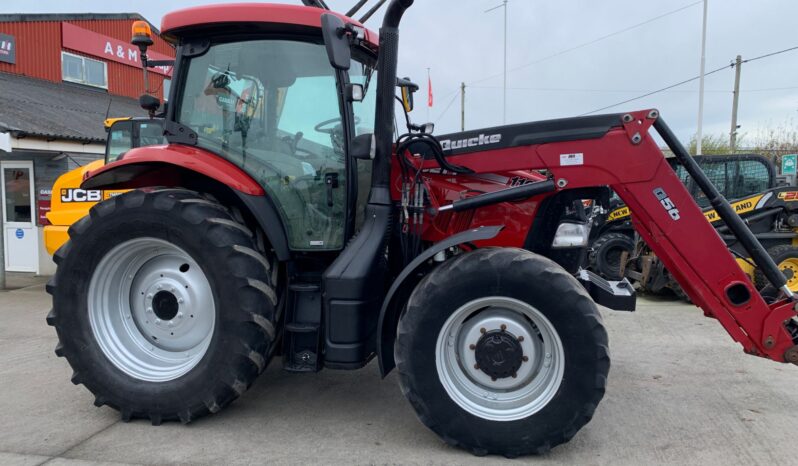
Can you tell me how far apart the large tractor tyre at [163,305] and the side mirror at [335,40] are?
3.88 feet

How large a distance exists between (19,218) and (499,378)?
34.7ft

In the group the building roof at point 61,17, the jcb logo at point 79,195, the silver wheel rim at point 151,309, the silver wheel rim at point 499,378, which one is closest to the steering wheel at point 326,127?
the silver wheel rim at point 151,309

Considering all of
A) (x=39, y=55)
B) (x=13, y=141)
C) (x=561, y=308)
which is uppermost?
(x=39, y=55)

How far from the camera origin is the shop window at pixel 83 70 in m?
16.1

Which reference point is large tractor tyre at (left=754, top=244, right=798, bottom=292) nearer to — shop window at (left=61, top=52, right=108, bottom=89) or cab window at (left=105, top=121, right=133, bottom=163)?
cab window at (left=105, top=121, right=133, bottom=163)

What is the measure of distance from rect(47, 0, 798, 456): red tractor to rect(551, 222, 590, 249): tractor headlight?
0.04ft

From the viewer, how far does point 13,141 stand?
354 inches

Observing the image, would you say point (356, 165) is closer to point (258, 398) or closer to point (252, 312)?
point (252, 312)

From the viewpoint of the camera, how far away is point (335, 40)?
122 inches

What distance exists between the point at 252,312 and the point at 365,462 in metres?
1.07

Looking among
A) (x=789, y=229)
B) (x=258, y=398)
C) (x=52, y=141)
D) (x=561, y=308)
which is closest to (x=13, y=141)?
(x=52, y=141)

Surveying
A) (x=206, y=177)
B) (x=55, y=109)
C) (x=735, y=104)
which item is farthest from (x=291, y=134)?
(x=735, y=104)

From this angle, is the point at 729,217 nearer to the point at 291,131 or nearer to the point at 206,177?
the point at 291,131

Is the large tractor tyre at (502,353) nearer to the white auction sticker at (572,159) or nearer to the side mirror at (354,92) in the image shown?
the white auction sticker at (572,159)
